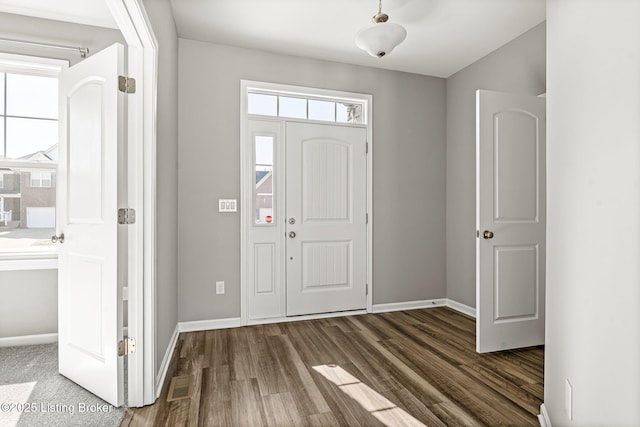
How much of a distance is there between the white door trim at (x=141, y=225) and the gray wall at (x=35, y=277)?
1.30m

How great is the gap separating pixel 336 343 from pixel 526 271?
1666 mm

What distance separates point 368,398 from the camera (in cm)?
200

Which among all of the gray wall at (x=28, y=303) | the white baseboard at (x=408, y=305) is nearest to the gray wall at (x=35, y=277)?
the gray wall at (x=28, y=303)

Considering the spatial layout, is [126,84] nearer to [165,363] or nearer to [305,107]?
[165,363]

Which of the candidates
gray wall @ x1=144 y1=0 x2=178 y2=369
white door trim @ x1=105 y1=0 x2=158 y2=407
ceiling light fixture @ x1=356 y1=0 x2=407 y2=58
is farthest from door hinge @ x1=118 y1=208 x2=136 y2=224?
ceiling light fixture @ x1=356 y1=0 x2=407 y2=58

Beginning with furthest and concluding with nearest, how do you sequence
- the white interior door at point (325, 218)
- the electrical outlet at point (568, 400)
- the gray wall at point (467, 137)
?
the white interior door at point (325, 218), the gray wall at point (467, 137), the electrical outlet at point (568, 400)

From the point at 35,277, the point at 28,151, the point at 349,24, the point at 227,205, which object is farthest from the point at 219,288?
the point at 349,24

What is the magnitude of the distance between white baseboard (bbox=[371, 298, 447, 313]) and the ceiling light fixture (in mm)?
2562

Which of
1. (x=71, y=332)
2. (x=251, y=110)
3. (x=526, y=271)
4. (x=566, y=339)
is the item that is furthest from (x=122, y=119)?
(x=526, y=271)

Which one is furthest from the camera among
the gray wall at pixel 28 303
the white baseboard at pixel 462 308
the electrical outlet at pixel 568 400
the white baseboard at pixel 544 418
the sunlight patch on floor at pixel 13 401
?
the white baseboard at pixel 462 308

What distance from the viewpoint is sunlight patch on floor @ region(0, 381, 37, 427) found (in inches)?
70.4

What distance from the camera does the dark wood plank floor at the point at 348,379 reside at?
181cm

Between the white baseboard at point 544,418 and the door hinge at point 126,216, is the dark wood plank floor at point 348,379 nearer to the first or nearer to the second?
the white baseboard at point 544,418
